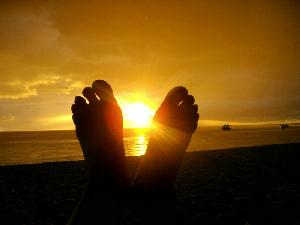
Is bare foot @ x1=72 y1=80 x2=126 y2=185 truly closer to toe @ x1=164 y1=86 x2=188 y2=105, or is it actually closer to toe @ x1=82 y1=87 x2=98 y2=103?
toe @ x1=82 y1=87 x2=98 y2=103

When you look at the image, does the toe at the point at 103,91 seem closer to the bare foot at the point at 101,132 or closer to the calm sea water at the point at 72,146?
the bare foot at the point at 101,132

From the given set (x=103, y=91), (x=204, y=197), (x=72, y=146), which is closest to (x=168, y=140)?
(x=103, y=91)

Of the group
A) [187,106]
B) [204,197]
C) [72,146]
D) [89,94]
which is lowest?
[72,146]

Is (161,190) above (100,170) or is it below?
below

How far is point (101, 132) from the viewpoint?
8.18ft

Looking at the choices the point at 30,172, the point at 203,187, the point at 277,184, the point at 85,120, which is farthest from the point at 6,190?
the point at 277,184

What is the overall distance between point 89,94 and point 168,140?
2.56 ft

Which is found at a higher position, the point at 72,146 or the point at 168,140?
the point at 168,140

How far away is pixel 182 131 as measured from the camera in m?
2.69

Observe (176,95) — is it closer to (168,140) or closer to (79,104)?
(168,140)

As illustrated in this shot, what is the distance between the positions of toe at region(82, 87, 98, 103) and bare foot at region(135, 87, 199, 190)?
0.55m

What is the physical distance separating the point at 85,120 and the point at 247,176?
534 cm

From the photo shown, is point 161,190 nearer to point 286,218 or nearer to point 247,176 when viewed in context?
point 286,218

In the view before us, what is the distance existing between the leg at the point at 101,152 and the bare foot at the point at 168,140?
21 cm
